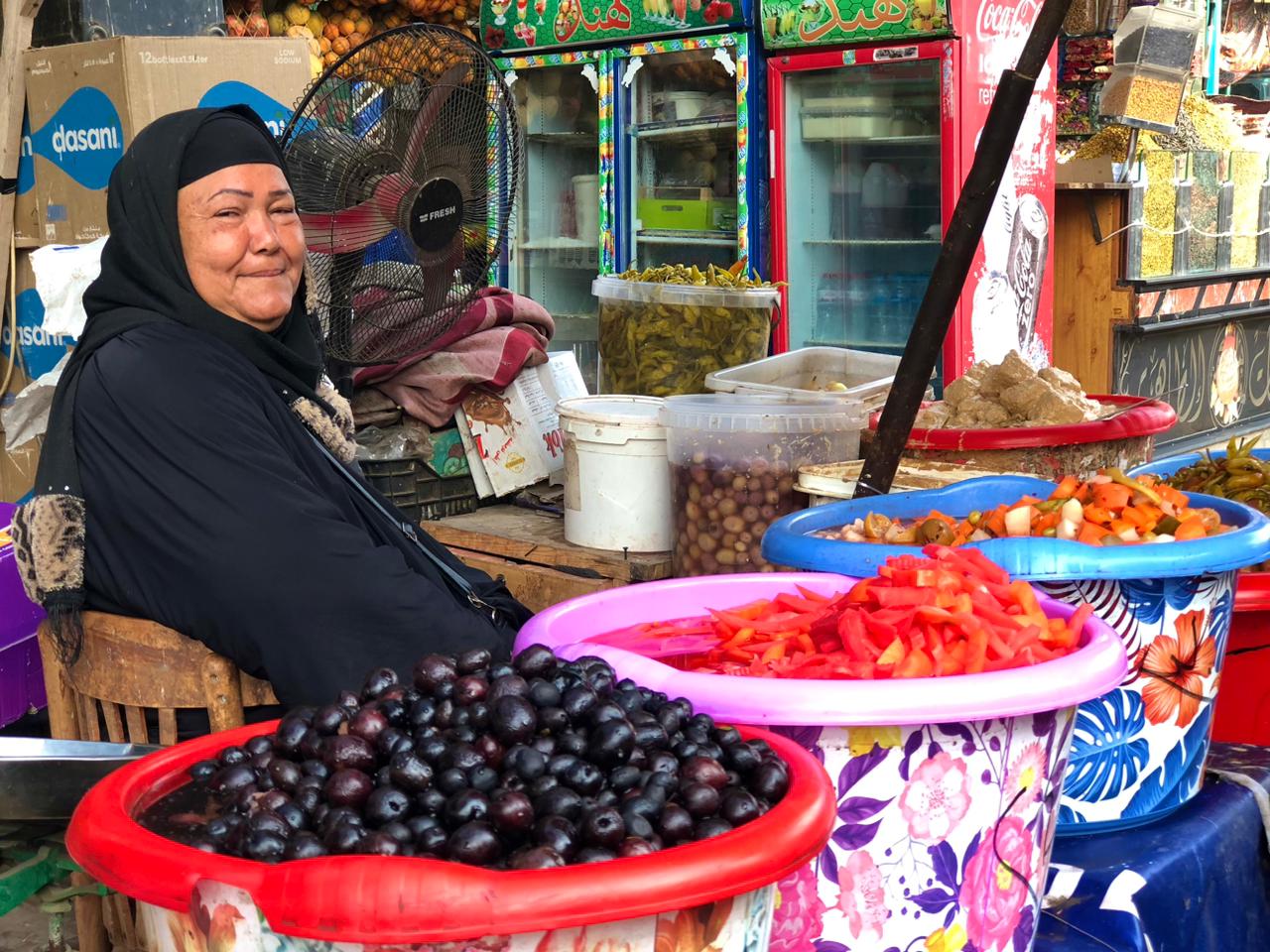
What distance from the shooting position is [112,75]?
10.7 feet

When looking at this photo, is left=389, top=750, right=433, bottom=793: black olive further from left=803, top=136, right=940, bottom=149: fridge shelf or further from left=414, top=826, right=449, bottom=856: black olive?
left=803, top=136, right=940, bottom=149: fridge shelf

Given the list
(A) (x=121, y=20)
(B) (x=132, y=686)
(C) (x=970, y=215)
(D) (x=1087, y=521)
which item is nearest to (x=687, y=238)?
(A) (x=121, y=20)

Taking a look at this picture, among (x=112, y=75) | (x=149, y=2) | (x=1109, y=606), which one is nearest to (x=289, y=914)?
(x=1109, y=606)

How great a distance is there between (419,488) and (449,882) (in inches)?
99.3

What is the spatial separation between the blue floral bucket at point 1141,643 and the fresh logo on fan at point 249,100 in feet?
7.44

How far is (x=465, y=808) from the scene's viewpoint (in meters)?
1.01

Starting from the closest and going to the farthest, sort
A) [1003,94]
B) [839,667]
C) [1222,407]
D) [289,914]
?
[289,914], [839,667], [1003,94], [1222,407]

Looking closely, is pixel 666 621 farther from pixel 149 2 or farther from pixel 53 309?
pixel 149 2

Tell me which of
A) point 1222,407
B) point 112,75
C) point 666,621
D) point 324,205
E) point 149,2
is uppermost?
point 149,2

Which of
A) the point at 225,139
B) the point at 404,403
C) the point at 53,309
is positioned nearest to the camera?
the point at 225,139

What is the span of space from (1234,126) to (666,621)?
6.95 metres

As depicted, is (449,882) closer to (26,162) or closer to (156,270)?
(156,270)

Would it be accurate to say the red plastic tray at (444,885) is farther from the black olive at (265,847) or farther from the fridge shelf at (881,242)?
the fridge shelf at (881,242)

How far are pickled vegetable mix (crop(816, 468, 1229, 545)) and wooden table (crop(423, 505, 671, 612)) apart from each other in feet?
3.47
